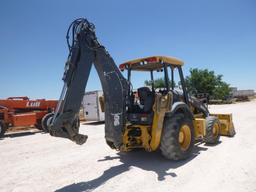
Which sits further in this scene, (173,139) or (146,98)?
(146,98)

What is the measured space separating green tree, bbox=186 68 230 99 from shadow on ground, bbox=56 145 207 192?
3694 centimetres

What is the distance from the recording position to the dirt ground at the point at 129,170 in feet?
14.5

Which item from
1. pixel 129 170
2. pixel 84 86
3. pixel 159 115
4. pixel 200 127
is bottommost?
pixel 129 170

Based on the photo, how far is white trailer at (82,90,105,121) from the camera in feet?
50.5

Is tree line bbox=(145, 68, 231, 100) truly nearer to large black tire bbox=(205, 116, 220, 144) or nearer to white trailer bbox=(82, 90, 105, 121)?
white trailer bbox=(82, 90, 105, 121)

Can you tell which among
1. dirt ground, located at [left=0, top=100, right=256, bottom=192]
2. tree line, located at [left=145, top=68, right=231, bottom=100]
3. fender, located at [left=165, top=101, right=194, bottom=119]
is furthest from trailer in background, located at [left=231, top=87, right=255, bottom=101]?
fender, located at [left=165, top=101, right=194, bottom=119]

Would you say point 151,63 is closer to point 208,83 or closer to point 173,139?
point 173,139

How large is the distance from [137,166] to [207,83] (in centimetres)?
3975

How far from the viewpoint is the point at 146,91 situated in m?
6.22

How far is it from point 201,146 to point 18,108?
383 inches

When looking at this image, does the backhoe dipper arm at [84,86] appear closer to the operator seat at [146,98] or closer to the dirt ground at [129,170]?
the operator seat at [146,98]

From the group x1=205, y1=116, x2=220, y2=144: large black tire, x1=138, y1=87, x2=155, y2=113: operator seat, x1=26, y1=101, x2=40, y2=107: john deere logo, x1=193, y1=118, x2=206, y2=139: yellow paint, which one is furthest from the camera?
x1=26, y1=101, x2=40, y2=107: john deere logo

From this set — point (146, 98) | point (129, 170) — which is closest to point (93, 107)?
point (146, 98)

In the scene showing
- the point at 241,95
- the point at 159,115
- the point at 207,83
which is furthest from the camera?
the point at 241,95
